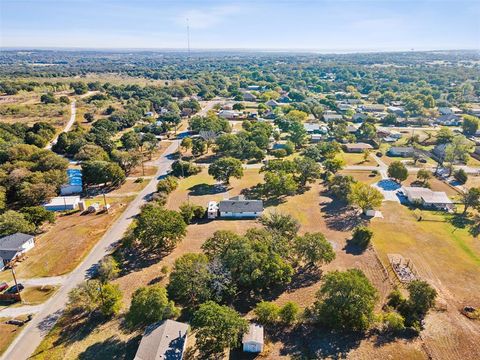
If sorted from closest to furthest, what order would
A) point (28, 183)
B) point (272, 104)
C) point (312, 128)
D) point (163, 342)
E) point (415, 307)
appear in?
point (163, 342) < point (415, 307) < point (28, 183) < point (312, 128) < point (272, 104)

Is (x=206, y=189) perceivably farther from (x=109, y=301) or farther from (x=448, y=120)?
(x=448, y=120)

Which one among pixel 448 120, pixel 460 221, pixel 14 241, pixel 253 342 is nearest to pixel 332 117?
pixel 448 120

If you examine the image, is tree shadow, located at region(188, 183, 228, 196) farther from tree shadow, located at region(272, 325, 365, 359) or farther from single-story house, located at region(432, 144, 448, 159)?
single-story house, located at region(432, 144, 448, 159)

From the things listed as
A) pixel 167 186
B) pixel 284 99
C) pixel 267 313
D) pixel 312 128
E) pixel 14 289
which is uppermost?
pixel 284 99

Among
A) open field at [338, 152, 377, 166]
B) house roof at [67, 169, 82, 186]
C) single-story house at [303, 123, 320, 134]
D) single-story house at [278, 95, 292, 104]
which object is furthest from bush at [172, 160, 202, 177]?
single-story house at [278, 95, 292, 104]

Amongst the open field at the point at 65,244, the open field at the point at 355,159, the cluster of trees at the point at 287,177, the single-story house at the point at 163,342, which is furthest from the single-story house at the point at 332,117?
the single-story house at the point at 163,342

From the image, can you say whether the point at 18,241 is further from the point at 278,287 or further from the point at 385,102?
the point at 385,102
